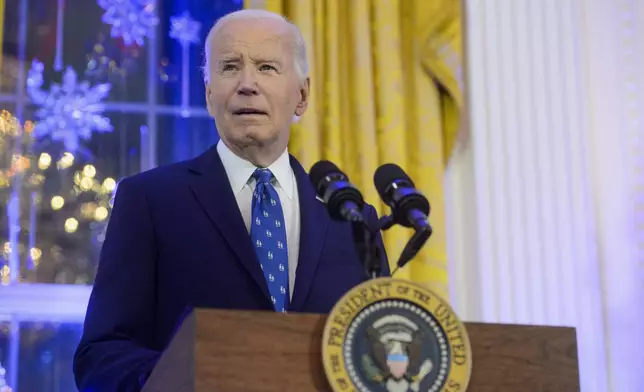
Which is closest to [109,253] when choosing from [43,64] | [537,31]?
[43,64]

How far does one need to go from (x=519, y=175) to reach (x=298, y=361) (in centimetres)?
196

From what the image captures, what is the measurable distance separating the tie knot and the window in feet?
3.65

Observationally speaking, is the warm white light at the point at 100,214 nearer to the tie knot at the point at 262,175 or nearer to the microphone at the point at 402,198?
the tie knot at the point at 262,175

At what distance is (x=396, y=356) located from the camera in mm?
1291

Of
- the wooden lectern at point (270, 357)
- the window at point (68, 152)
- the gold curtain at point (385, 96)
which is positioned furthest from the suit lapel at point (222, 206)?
the window at point (68, 152)

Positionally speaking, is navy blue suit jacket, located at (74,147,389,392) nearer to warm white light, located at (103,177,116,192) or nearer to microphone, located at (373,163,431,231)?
microphone, located at (373,163,431,231)

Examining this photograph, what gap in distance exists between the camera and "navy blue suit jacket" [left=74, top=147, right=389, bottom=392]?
1771mm

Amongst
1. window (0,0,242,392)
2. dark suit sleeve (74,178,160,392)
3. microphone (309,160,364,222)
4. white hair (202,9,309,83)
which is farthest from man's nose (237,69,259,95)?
window (0,0,242,392)

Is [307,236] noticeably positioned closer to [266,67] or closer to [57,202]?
[266,67]

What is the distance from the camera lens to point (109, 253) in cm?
184

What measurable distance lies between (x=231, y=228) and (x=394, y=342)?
0.65m

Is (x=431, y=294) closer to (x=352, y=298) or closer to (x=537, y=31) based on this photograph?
(x=352, y=298)

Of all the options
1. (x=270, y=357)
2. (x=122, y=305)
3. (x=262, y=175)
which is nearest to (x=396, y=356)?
(x=270, y=357)

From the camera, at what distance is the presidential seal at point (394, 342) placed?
1275 mm
